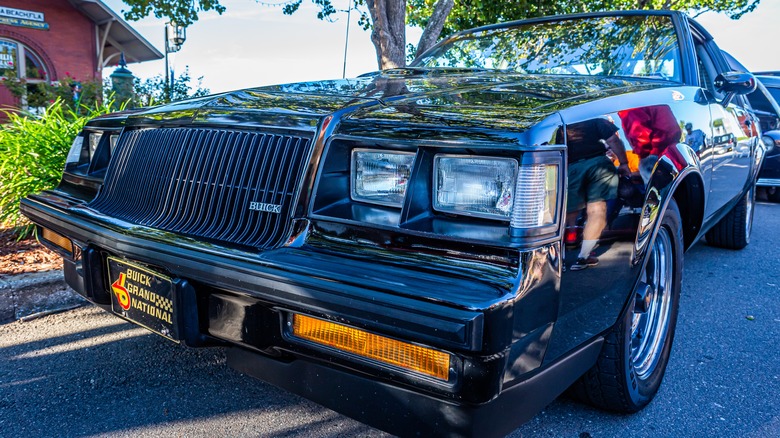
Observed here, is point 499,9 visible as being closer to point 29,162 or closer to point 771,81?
point 771,81

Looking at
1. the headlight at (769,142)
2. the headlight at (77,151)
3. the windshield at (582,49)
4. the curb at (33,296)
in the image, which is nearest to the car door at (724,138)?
the windshield at (582,49)

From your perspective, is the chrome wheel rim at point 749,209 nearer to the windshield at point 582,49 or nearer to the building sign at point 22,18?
the windshield at point 582,49

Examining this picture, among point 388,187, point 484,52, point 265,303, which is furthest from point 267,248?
point 484,52

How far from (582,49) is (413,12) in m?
11.2

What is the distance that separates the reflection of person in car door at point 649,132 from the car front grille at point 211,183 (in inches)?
42.0

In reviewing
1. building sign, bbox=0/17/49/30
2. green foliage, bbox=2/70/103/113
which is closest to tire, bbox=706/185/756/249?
green foliage, bbox=2/70/103/113

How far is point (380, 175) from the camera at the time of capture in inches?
71.4

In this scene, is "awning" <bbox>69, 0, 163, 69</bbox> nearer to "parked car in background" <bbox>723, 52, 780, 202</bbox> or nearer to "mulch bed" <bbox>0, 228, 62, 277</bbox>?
"mulch bed" <bbox>0, 228, 62, 277</bbox>

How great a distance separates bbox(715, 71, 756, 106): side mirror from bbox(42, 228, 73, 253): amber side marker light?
3.29 meters

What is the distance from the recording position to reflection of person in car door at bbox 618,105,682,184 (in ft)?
6.68

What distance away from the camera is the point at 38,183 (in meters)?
4.62

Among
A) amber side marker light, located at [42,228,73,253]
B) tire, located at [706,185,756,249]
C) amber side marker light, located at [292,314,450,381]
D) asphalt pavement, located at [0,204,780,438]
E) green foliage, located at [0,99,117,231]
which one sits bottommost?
asphalt pavement, located at [0,204,780,438]

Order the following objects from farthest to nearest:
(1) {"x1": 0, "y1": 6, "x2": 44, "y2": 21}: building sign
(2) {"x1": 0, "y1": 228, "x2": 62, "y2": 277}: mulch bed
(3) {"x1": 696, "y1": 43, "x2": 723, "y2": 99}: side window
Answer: (1) {"x1": 0, "y1": 6, "x2": 44, "y2": 21}: building sign
(2) {"x1": 0, "y1": 228, "x2": 62, "y2": 277}: mulch bed
(3) {"x1": 696, "y1": 43, "x2": 723, "y2": 99}: side window

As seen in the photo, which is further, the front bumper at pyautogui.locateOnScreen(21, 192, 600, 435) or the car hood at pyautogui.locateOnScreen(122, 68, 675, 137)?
the car hood at pyautogui.locateOnScreen(122, 68, 675, 137)
